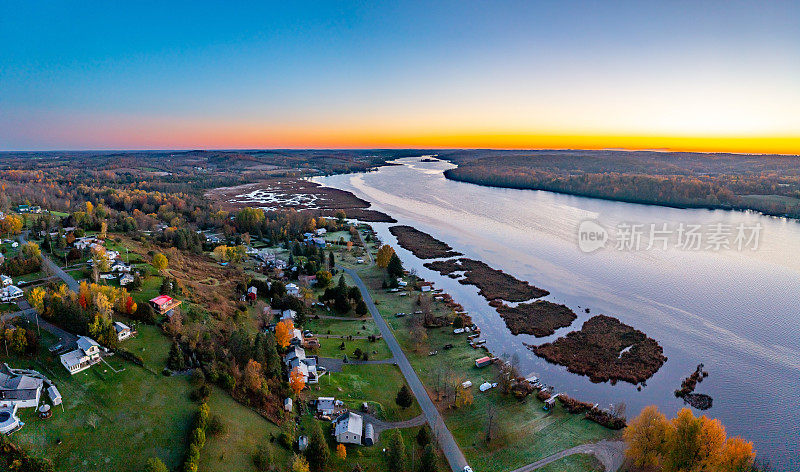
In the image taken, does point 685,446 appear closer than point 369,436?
Yes

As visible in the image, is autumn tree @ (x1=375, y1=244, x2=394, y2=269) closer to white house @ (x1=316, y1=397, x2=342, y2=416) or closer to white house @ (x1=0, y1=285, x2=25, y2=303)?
white house @ (x1=316, y1=397, x2=342, y2=416)

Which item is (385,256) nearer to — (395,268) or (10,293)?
(395,268)

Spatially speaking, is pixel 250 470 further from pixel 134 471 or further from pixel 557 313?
pixel 557 313

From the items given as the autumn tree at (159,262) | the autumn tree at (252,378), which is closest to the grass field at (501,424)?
the autumn tree at (252,378)

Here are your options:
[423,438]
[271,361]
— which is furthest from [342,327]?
[423,438]

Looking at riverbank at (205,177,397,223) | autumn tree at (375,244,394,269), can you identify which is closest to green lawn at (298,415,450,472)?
autumn tree at (375,244,394,269)

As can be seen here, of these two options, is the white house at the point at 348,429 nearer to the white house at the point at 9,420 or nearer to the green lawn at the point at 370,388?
the green lawn at the point at 370,388
